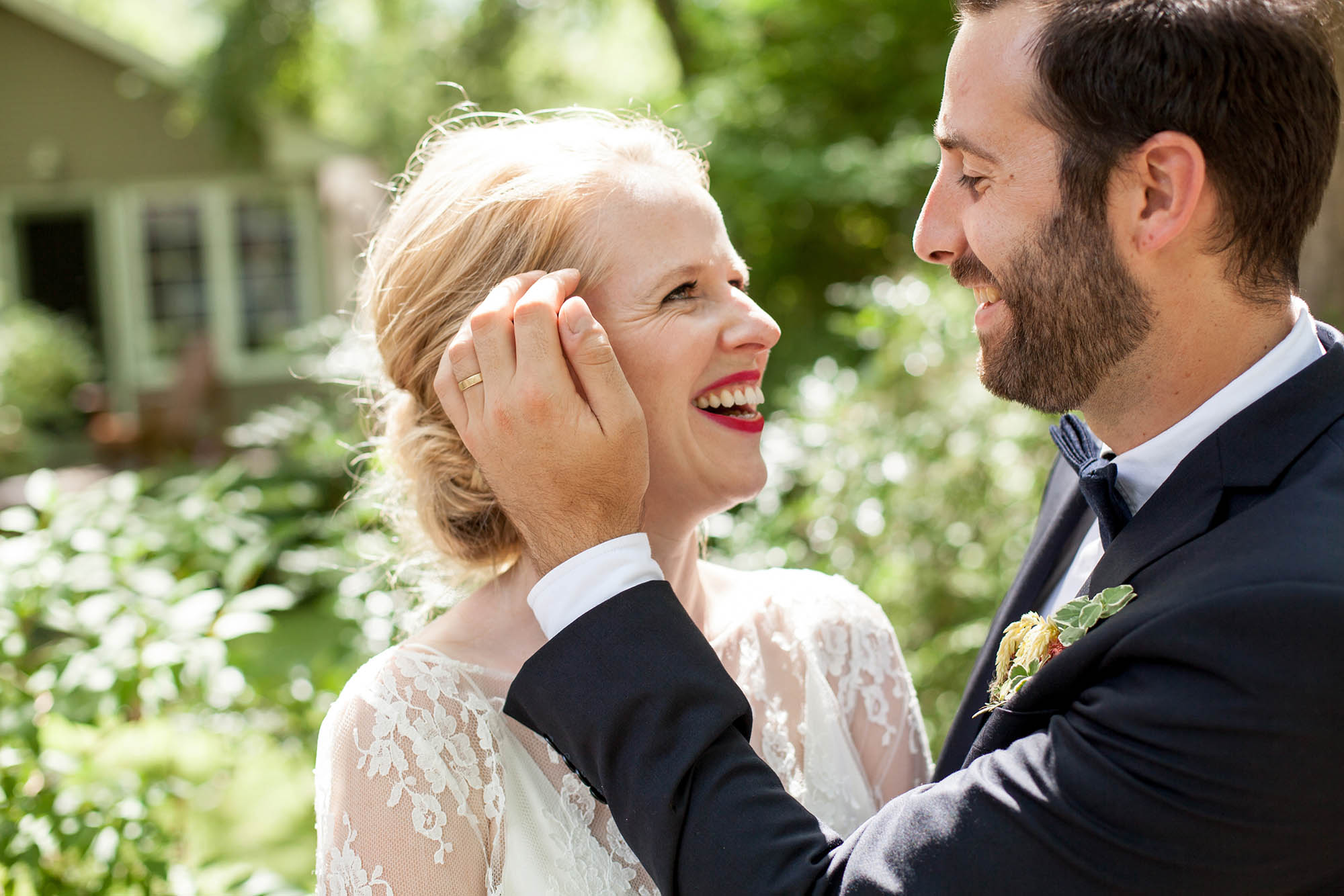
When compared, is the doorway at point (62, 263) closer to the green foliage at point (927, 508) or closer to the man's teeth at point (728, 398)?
the green foliage at point (927, 508)

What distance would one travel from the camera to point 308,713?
3496mm

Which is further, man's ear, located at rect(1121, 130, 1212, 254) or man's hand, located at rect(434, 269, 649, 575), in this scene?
man's hand, located at rect(434, 269, 649, 575)

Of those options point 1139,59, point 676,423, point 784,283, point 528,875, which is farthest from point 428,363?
point 784,283

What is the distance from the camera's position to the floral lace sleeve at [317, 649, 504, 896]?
157 cm

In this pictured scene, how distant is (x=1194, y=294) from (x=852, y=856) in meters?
0.90

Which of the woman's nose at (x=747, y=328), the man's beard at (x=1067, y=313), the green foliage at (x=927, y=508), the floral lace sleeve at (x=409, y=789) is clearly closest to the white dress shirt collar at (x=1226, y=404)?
the man's beard at (x=1067, y=313)

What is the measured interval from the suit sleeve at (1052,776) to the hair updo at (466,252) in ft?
1.99

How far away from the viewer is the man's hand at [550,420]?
1.56 m

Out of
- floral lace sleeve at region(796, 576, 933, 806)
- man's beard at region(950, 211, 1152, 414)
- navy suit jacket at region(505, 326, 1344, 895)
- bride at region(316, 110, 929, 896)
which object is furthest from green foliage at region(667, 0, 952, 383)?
navy suit jacket at region(505, 326, 1344, 895)

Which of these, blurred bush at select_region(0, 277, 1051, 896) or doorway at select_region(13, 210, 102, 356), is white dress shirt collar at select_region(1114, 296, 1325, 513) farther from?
doorway at select_region(13, 210, 102, 356)

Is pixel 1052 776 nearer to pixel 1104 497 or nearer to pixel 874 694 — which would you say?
pixel 1104 497

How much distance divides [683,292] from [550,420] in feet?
1.67

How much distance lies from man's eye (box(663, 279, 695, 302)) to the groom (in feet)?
0.92

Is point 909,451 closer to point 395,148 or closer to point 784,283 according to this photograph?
point 784,283
